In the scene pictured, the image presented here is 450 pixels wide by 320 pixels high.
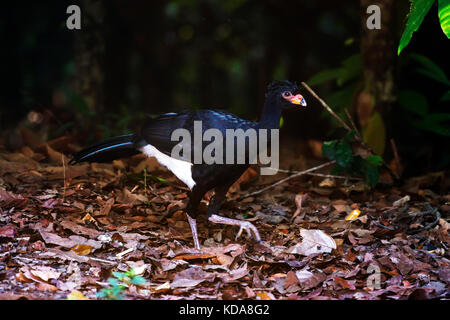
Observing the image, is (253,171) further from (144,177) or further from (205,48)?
(205,48)

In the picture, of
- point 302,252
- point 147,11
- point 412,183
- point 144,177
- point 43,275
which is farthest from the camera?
point 147,11

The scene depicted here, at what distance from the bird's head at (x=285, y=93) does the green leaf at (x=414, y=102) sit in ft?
6.47

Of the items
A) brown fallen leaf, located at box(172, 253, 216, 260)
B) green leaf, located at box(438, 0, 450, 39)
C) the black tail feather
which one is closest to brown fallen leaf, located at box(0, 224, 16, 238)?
the black tail feather

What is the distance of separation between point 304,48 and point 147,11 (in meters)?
2.52

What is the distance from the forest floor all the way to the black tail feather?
9.7 inches

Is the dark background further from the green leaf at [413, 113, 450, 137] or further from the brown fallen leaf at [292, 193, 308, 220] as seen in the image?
the brown fallen leaf at [292, 193, 308, 220]

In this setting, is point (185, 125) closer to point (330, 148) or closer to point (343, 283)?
point (330, 148)

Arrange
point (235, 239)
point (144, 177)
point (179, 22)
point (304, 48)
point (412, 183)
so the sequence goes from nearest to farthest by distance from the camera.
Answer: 1. point (235, 239)
2. point (144, 177)
3. point (412, 183)
4. point (304, 48)
5. point (179, 22)

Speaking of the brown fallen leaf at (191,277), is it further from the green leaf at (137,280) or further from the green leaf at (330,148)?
the green leaf at (330,148)

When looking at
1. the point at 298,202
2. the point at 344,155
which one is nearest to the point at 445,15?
the point at 344,155

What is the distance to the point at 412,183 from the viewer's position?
5090 millimetres

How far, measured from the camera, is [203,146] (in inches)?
154

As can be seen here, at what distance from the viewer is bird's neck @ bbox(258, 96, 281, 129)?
397 centimetres
